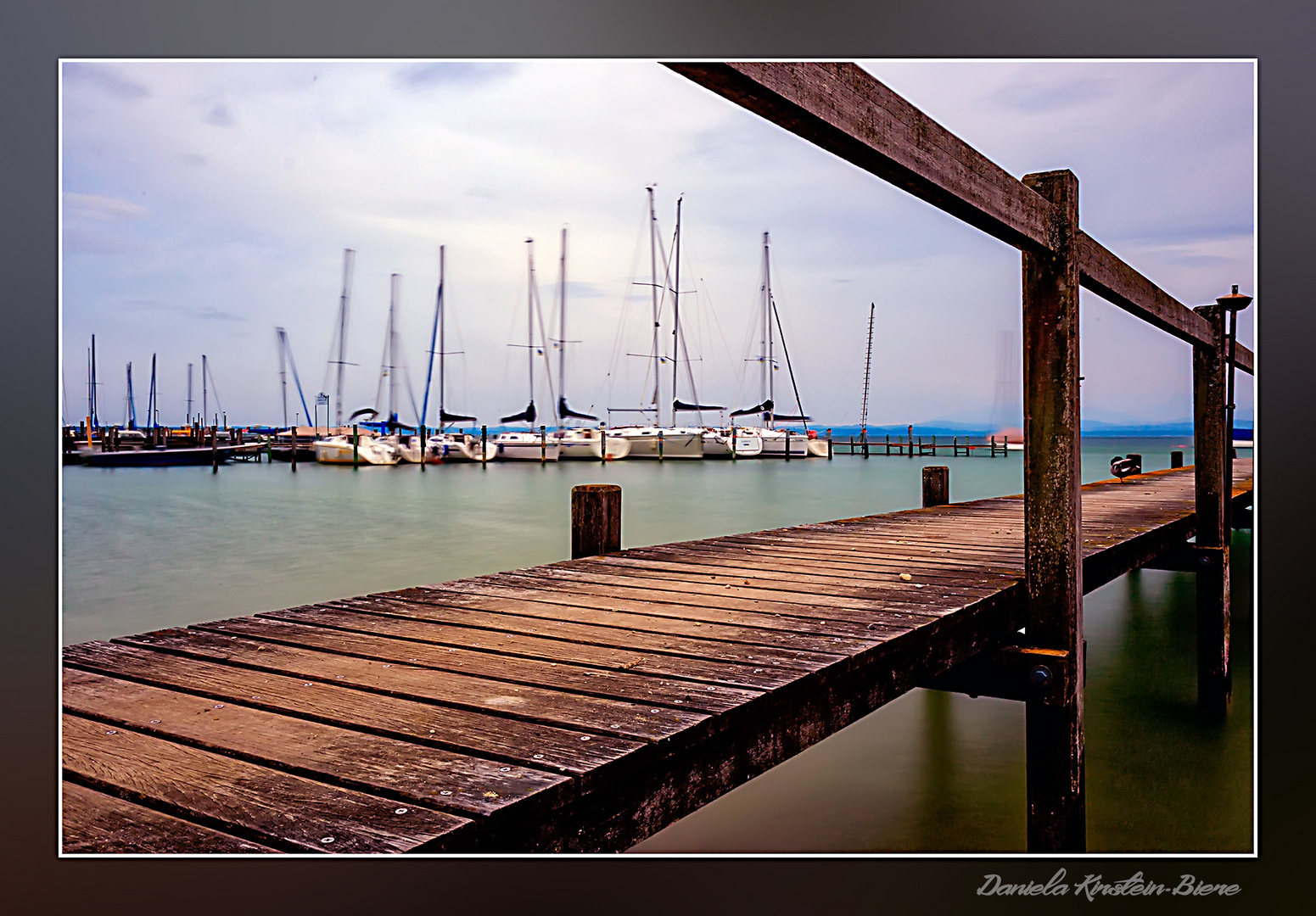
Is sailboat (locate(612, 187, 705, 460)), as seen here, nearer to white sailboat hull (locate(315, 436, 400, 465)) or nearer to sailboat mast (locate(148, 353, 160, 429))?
sailboat mast (locate(148, 353, 160, 429))

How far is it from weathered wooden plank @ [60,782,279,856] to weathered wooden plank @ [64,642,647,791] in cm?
34

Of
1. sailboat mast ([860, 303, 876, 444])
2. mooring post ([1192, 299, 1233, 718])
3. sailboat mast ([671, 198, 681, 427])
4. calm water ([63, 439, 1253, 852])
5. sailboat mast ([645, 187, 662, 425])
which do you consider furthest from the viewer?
sailboat mast ([671, 198, 681, 427])

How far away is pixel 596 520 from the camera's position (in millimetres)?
3734

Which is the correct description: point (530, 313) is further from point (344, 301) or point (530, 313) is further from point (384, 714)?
point (384, 714)

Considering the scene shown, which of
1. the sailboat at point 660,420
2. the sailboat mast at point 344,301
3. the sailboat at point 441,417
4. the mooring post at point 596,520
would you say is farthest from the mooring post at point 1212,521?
the sailboat at point 441,417

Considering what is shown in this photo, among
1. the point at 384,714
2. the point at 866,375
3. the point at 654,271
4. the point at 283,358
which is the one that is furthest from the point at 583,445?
the point at 384,714

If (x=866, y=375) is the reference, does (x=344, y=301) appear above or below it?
above

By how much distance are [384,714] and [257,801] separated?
1.18 ft

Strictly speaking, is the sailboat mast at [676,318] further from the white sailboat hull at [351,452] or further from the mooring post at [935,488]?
the white sailboat hull at [351,452]

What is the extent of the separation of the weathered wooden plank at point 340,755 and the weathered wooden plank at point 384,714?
0.03 m

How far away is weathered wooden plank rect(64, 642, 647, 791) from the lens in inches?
53.1

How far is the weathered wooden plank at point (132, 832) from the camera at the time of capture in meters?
1.10

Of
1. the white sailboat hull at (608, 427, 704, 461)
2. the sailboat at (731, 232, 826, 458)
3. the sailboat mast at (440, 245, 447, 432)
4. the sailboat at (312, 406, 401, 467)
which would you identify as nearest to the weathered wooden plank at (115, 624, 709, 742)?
the sailboat mast at (440, 245, 447, 432)
